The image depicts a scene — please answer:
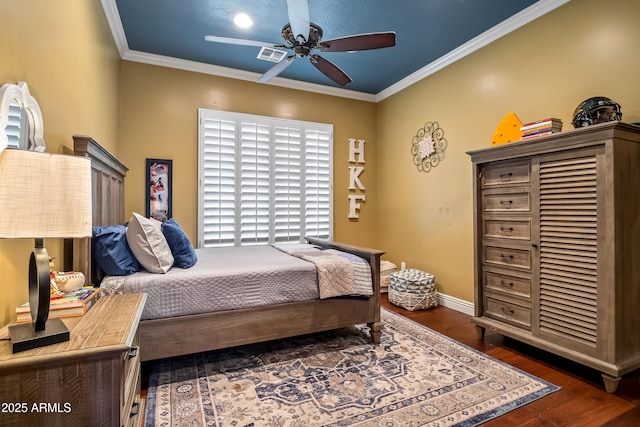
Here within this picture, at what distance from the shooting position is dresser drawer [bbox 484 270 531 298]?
2570 mm

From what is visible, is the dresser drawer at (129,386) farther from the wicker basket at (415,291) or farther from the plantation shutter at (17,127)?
the wicker basket at (415,291)

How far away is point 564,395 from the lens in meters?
2.02

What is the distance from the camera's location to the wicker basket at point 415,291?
3750mm

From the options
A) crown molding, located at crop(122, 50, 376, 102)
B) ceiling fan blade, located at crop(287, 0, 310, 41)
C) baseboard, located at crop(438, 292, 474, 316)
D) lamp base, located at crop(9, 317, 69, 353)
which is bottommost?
baseboard, located at crop(438, 292, 474, 316)

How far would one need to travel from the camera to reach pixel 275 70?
3111 mm

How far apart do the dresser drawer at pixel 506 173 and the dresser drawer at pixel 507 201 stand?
8cm

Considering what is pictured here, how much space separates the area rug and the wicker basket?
0.91m

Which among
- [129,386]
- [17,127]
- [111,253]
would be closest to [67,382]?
[129,386]

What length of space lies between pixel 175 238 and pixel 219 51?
2396 mm

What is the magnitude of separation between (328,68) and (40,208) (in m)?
2.55

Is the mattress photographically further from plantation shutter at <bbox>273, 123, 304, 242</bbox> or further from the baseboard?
the baseboard

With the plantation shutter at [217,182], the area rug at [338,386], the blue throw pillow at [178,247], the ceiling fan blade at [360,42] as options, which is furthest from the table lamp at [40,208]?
the plantation shutter at [217,182]

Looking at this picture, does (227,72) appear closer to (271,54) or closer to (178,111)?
(178,111)

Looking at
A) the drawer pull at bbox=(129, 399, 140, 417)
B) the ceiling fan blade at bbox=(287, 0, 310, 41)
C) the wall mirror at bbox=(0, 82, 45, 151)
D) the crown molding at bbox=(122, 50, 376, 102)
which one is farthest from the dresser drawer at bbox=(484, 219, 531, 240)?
the wall mirror at bbox=(0, 82, 45, 151)
